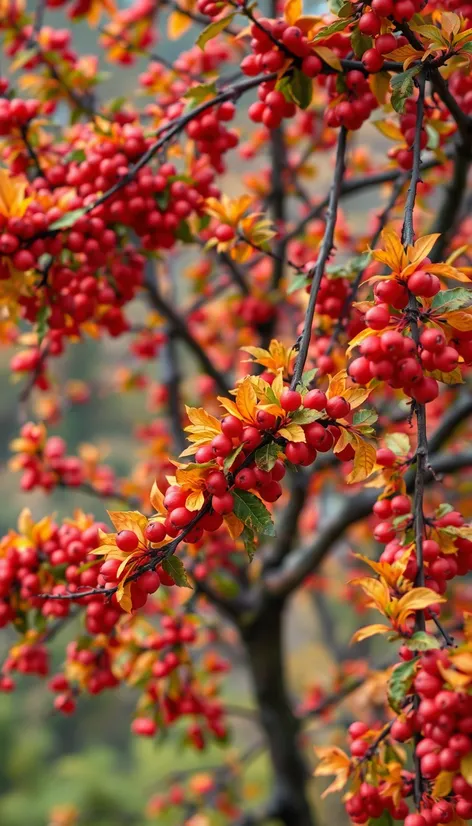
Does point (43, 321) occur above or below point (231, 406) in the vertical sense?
above

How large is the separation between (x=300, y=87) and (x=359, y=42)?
0.10 metres

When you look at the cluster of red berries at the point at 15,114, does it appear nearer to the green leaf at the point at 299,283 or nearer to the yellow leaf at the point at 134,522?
the green leaf at the point at 299,283

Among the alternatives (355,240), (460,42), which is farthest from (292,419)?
(355,240)

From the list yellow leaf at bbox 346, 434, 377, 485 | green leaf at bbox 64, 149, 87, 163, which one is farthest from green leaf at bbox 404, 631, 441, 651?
green leaf at bbox 64, 149, 87, 163

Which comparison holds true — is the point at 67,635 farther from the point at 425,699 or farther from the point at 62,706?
the point at 425,699

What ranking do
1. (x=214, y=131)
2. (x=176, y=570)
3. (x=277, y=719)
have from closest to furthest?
(x=176, y=570), (x=214, y=131), (x=277, y=719)

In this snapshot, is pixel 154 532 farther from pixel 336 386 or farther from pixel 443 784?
pixel 443 784

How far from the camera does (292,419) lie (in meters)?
0.68

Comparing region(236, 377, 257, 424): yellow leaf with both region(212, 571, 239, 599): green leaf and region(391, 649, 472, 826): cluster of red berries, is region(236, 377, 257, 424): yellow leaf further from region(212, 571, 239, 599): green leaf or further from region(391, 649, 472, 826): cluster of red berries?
region(212, 571, 239, 599): green leaf

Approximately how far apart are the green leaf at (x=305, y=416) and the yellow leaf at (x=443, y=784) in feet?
1.05

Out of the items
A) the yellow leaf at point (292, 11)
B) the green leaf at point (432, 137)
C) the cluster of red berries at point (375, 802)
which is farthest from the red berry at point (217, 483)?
the green leaf at point (432, 137)

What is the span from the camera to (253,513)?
688mm

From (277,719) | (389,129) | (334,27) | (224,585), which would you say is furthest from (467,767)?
(277,719)

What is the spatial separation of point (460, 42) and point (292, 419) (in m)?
0.47
